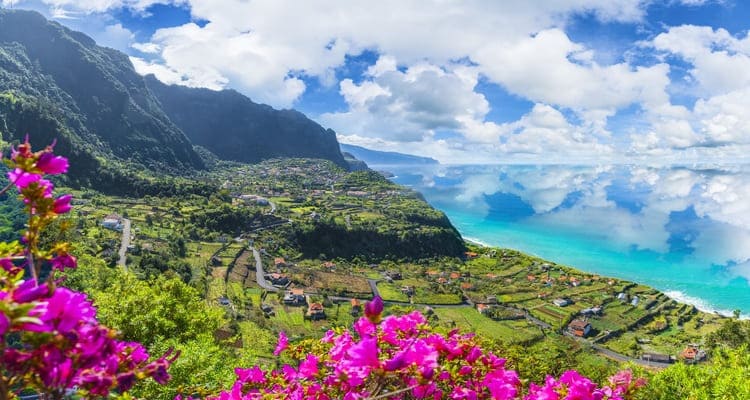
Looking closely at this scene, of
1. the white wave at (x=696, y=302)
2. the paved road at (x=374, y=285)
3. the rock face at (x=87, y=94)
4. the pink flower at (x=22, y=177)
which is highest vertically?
the rock face at (x=87, y=94)

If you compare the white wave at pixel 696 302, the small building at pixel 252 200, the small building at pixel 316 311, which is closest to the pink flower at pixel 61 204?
the small building at pixel 316 311

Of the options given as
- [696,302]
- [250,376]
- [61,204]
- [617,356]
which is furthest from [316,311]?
[696,302]

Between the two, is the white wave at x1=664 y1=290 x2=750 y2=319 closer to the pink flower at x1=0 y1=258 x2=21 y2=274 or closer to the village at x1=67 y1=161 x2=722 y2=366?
the village at x1=67 y1=161 x2=722 y2=366

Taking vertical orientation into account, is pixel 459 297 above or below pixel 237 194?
below

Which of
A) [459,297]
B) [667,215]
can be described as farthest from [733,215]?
[459,297]

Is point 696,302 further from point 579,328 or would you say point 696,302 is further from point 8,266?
point 8,266

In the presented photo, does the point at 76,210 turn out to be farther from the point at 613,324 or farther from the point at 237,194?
the point at 613,324

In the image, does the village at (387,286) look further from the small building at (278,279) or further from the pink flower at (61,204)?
the pink flower at (61,204)
